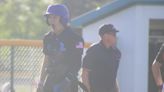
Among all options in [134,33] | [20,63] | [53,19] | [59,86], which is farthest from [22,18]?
[59,86]

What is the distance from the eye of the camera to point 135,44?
13.4m

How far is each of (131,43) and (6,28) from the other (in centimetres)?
3921

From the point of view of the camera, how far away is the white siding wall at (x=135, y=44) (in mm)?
13266

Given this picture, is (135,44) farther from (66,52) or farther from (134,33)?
(66,52)

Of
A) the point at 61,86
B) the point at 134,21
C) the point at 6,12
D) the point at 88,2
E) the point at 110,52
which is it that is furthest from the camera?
the point at 6,12

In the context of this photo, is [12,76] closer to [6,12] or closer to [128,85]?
[128,85]

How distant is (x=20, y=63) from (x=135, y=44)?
373 centimetres

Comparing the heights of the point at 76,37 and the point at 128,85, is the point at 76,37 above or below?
above

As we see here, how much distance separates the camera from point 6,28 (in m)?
52.1

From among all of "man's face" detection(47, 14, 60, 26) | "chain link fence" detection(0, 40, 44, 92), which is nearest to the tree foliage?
"chain link fence" detection(0, 40, 44, 92)

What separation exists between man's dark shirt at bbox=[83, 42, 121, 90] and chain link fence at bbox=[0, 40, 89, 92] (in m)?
1.95

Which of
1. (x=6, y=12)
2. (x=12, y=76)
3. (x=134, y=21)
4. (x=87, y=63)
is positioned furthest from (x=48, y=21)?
(x=6, y=12)

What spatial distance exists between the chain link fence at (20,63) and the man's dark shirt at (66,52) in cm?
267

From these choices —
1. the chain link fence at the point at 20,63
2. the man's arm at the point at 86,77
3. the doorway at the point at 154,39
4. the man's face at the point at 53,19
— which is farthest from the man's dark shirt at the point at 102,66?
the doorway at the point at 154,39
